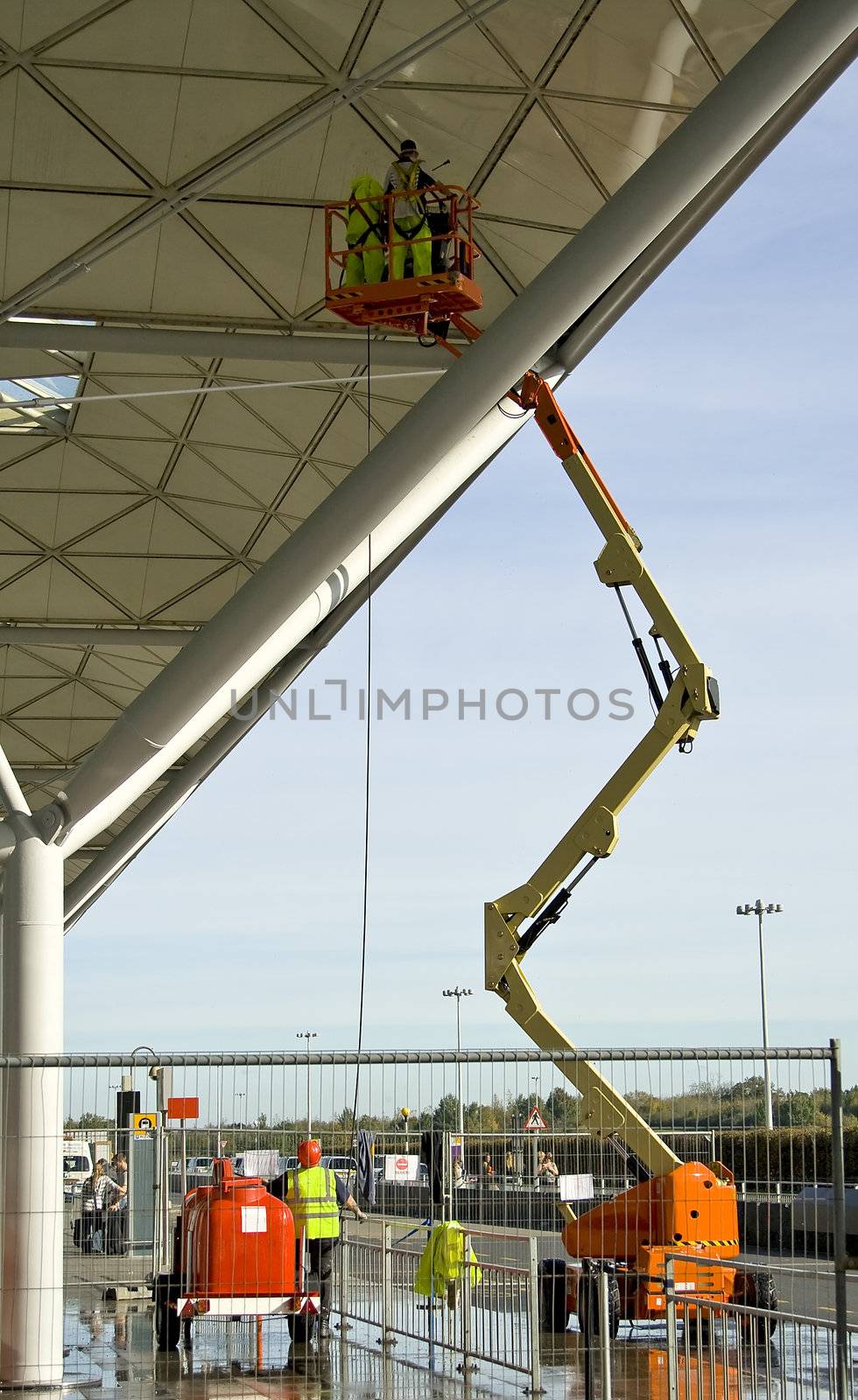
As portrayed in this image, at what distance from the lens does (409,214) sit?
15203mm

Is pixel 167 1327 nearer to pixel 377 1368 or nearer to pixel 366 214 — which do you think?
pixel 377 1368

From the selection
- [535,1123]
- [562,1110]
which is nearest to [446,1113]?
[535,1123]

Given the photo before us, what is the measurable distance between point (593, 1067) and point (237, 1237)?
4150 mm

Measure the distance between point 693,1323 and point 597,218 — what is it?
1030 cm

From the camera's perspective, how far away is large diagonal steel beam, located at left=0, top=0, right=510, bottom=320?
539 inches

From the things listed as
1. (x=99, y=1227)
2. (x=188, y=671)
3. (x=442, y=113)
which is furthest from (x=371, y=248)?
(x=99, y=1227)

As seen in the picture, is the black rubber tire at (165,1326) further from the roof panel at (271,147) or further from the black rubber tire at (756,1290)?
the roof panel at (271,147)

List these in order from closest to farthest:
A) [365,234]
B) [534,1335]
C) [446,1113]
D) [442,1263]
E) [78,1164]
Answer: [446,1113] → [534,1335] → [442,1263] → [365,234] → [78,1164]

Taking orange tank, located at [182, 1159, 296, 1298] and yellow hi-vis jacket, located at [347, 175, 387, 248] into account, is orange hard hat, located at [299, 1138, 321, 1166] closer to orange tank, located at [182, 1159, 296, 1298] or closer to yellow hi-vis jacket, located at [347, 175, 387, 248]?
orange tank, located at [182, 1159, 296, 1298]

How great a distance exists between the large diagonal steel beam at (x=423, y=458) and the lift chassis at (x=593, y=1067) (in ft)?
6.55

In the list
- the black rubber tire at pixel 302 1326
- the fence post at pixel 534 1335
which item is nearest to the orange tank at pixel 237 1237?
the black rubber tire at pixel 302 1326

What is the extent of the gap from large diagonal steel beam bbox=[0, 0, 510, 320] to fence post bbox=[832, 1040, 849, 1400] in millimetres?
9214

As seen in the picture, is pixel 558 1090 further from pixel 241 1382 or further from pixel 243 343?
pixel 243 343

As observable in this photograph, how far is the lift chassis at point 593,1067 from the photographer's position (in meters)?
14.8
